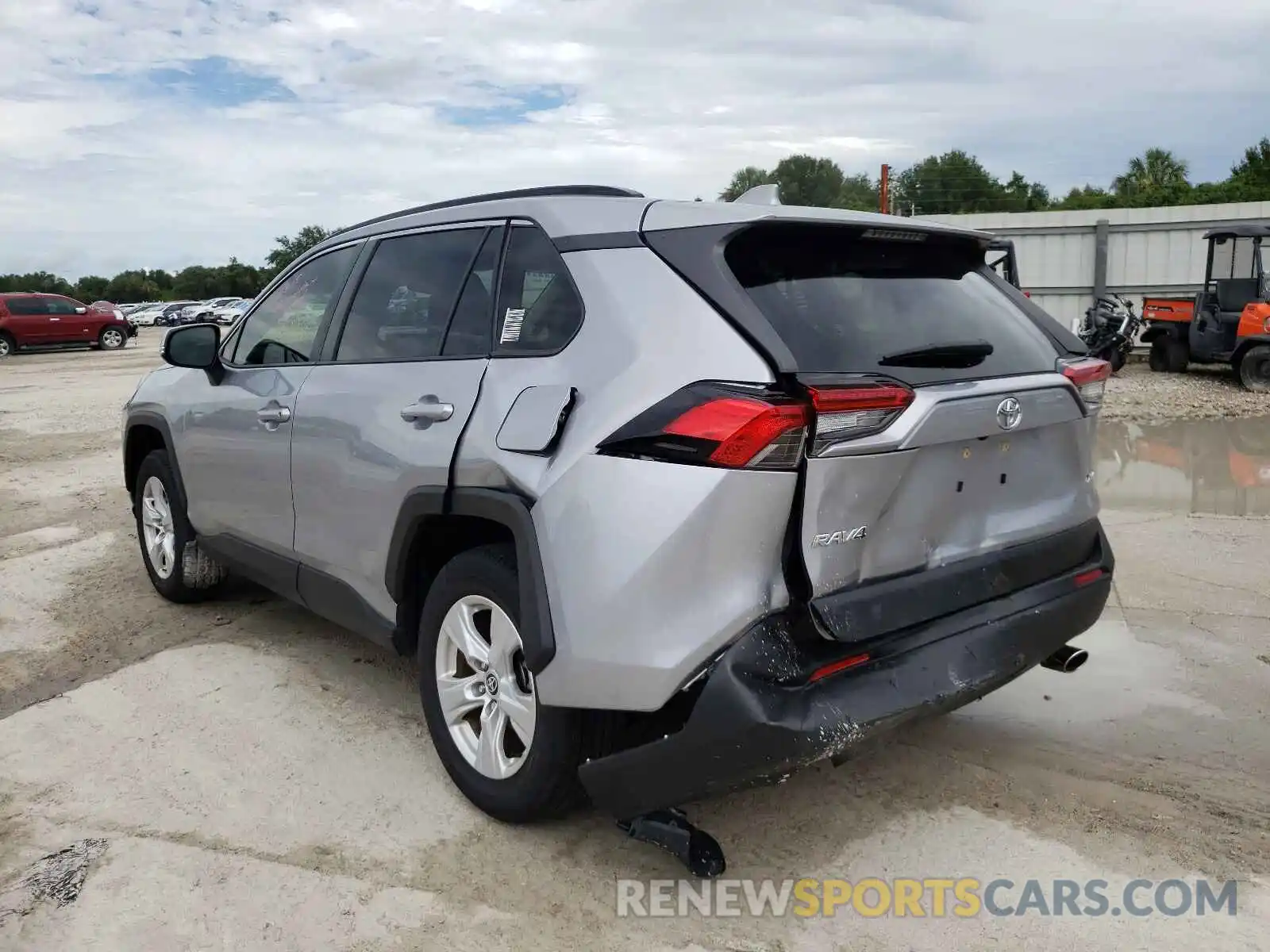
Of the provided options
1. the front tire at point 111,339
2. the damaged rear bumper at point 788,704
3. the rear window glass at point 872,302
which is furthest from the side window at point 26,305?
the damaged rear bumper at point 788,704

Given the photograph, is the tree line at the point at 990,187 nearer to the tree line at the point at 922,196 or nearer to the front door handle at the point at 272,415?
the tree line at the point at 922,196

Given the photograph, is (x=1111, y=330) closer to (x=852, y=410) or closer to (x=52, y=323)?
(x=852, y=410)

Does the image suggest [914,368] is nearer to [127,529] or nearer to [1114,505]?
[1114,505]

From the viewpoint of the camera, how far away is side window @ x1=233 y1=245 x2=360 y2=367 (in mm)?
3992

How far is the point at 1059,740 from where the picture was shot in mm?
3551

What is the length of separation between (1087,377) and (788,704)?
5.08ft

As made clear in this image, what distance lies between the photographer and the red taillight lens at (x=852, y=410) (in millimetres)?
2389

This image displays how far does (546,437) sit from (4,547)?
5.46 meters

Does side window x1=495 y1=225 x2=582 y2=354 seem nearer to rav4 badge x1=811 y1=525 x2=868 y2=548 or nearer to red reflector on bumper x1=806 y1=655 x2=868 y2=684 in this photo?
rav4 badge x1=811 y1=525 x2=868 y2=548

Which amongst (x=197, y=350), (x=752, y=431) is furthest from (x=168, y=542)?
(x=752, y=431)

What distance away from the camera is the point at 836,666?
8.16ft

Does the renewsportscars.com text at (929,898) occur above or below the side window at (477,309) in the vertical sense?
below

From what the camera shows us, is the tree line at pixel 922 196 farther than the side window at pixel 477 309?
Yes

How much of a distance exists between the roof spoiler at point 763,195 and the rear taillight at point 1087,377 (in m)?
1.03
